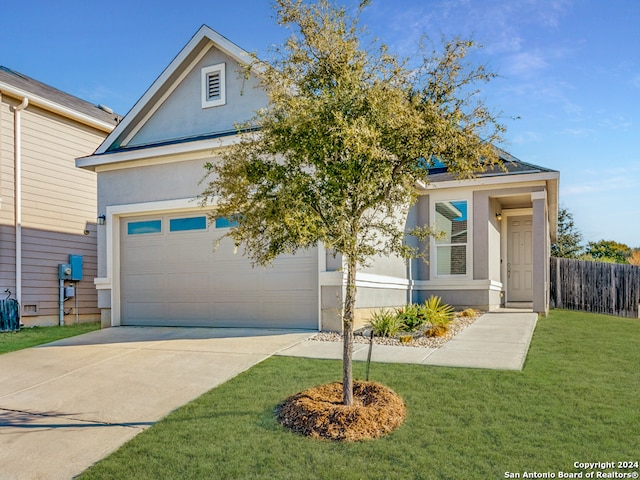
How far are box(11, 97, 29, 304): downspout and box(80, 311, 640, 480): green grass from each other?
929 centimetres

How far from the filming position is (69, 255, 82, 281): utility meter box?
1425cm

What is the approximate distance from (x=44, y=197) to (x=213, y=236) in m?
6.45

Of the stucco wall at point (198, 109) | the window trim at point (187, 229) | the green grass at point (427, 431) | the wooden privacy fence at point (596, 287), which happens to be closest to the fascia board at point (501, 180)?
the wooden privacy fence at point (596, 287)

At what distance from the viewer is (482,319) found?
420 inches

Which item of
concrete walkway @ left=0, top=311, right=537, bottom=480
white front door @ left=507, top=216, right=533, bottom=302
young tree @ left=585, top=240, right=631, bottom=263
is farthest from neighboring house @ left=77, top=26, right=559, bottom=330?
young tree @ left=585, top=240, right=631, bottom=263

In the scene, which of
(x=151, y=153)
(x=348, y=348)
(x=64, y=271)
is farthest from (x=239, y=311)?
(x=64, y=271)

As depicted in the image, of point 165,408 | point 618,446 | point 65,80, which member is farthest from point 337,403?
point 65,80

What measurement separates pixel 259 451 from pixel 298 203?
218 centimetres

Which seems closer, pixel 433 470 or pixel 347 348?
pixel 433 470

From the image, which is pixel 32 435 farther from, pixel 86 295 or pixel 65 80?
pixel 65 80

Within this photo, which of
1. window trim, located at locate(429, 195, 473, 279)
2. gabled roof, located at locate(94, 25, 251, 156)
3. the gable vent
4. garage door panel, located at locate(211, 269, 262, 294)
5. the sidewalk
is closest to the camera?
the sidewalk

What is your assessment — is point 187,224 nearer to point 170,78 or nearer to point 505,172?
point 170,78

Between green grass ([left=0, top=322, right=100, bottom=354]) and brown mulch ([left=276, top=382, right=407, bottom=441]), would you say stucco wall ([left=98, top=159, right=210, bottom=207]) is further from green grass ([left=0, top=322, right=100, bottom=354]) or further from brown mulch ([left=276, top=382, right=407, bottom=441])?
brown mulch ([left=276, top=382, right=407, bottom=441])

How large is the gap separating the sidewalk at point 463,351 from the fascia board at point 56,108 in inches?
404
